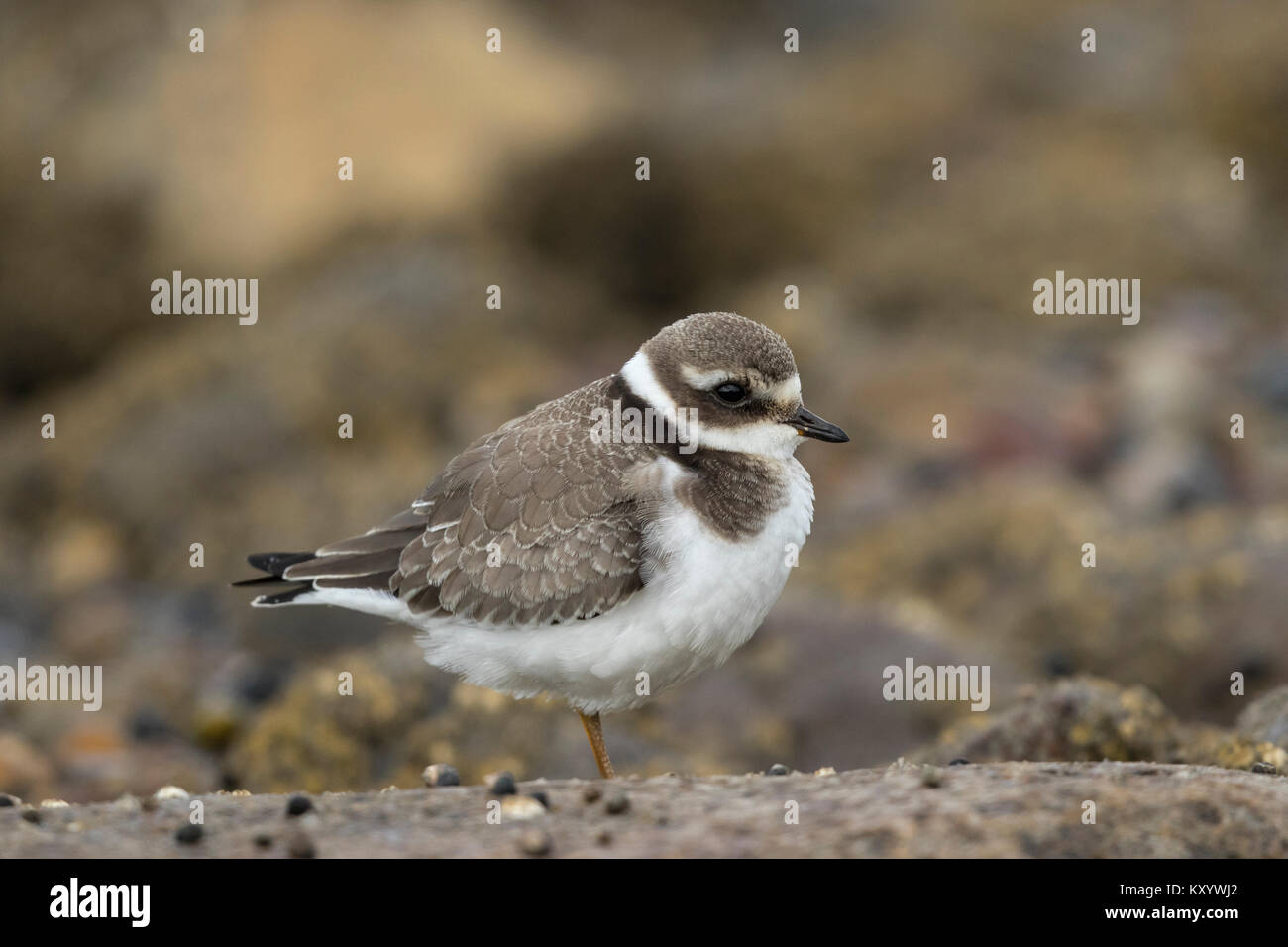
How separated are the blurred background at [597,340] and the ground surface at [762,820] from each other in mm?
3242

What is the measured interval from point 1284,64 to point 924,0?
8.27 meters

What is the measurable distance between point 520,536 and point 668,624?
1048 mm

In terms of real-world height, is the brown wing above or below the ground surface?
above

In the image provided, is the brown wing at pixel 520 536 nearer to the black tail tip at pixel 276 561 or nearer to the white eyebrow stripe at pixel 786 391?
the black tail tip at pixel 276 561

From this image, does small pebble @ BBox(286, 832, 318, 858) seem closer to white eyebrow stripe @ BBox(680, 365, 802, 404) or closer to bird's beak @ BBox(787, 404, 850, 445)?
white eyebrow stripe @ BBox(680, 365, 802, 404)

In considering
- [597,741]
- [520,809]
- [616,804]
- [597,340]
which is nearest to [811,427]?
[597,741]

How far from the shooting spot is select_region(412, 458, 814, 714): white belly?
7.46 metres

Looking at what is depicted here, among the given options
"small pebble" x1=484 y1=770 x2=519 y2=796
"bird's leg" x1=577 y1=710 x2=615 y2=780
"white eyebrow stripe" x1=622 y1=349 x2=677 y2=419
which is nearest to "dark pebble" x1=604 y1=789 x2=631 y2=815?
"small pebble" x1=484 y1=770 x2=519 y2=796

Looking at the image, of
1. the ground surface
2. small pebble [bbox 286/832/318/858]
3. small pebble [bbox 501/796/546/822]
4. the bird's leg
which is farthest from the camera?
the bird's leg

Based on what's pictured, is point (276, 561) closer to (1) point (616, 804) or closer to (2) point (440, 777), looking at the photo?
(2) point (440, 777)

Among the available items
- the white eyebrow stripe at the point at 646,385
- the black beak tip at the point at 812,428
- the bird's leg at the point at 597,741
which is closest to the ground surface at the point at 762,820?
the bird's leg at the point at 597,741

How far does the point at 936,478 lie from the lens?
16.1 metres

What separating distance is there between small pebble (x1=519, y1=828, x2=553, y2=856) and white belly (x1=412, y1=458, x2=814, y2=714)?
1.60 metres
